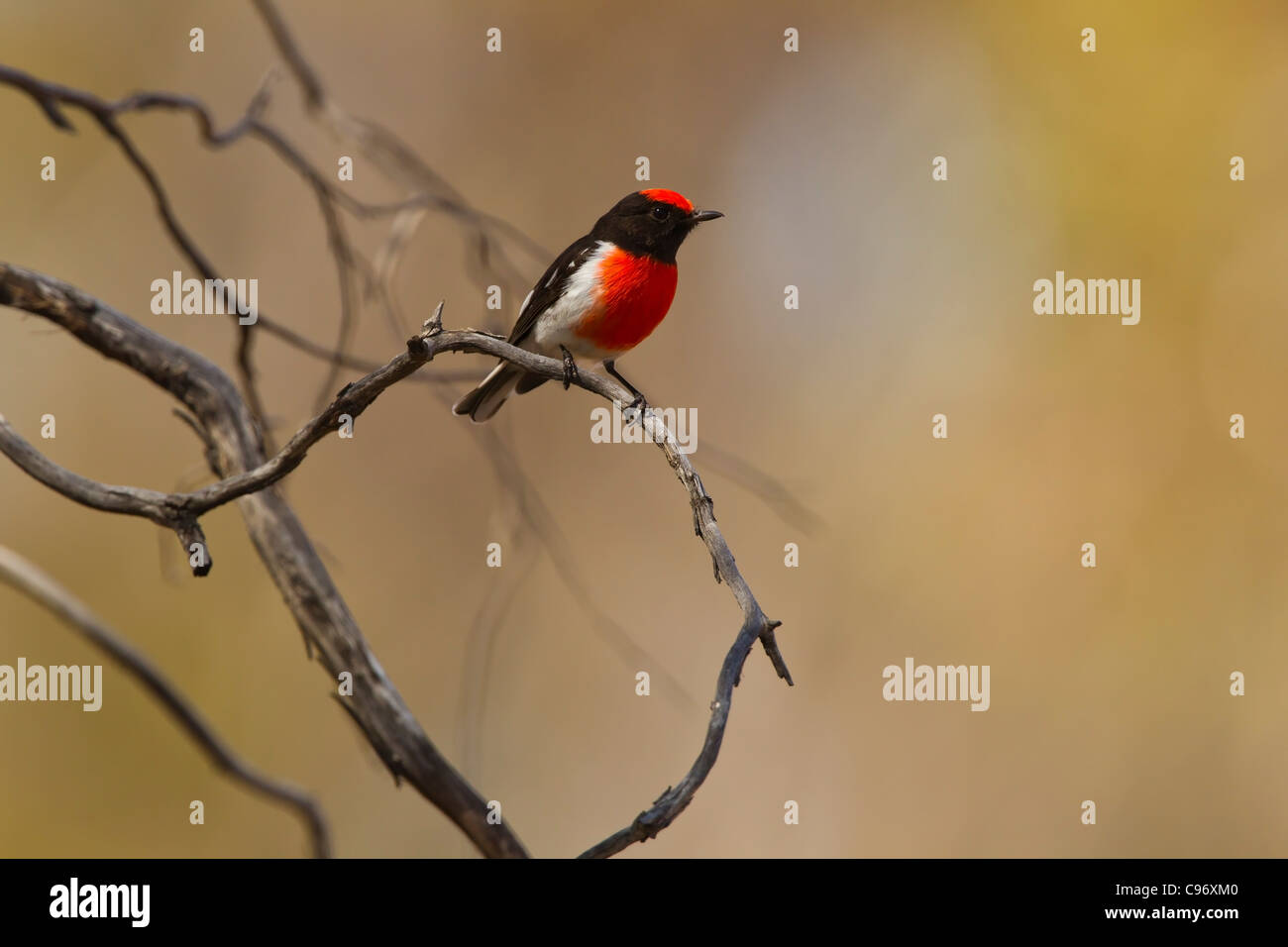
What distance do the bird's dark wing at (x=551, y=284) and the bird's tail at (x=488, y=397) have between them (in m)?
0.15

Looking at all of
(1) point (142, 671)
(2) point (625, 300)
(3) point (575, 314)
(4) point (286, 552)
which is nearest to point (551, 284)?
(3) point (575, 314)

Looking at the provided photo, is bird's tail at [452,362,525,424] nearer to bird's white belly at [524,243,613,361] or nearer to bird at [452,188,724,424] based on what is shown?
bird at [452,188,724,424]

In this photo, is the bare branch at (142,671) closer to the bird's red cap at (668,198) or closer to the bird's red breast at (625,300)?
the bird's red breast at (625,300)

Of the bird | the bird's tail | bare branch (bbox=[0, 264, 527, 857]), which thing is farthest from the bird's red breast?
bare branch (bbox=[0, 264, 527, 857])

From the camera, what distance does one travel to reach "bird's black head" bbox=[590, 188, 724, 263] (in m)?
4.09

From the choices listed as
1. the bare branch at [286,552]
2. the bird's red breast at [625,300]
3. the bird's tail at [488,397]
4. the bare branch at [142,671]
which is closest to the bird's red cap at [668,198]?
the bird's red breast at [625,300]

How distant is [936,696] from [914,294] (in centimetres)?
285

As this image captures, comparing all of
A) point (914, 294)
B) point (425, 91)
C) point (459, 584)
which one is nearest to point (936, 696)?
point (914, 294)

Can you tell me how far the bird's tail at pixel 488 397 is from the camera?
162 inches

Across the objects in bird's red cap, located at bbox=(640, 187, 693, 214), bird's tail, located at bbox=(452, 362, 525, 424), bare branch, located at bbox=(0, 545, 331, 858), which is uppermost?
bird's red cap, located at bbox=(640, 187, 693, 214)

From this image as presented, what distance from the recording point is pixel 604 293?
393cm

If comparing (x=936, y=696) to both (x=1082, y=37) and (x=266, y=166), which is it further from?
(x=266, y=166)

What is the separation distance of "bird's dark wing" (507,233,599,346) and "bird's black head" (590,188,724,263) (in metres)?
0.11

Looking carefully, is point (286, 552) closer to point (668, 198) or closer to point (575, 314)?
point (575, 314)
